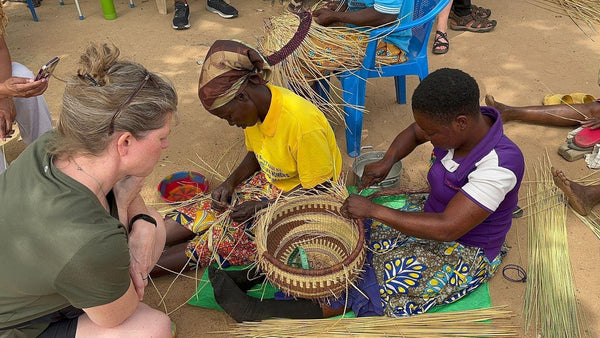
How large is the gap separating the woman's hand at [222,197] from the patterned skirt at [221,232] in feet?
0.14

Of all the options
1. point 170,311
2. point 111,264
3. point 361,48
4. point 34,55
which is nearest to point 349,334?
point 170,311

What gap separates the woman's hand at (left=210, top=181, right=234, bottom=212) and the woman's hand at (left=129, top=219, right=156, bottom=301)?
0.57m

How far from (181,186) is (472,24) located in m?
3.58

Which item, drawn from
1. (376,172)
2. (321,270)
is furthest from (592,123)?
(321,270)

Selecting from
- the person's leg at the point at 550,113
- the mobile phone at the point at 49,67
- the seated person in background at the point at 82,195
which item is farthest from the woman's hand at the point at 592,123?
the mobile phone at the point at 49,67

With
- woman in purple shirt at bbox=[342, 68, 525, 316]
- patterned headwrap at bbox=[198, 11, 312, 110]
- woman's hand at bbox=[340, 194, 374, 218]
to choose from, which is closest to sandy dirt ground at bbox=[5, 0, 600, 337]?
woman in purple shirt at bbox=[342, 68, 525, 316]

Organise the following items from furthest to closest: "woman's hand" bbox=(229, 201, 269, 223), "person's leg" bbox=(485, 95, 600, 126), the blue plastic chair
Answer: "person's leg" bbox=(485, 95, 600, 126) → the blue plastic chair → "woman's hand" bbox=(229, 201, 269, 223)

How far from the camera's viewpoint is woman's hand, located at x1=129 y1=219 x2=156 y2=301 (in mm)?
1975

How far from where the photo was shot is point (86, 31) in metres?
5.47

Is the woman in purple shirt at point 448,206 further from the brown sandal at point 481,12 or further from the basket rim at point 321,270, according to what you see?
the brown sandal at point 481,12

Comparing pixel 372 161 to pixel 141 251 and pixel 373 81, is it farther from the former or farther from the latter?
pixel 141 251

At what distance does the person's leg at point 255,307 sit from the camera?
2.43 metres

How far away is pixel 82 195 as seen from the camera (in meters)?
1.70

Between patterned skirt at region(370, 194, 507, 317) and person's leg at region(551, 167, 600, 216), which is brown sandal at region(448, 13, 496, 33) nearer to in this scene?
person's leg at region(551, 167, 600, 216)
